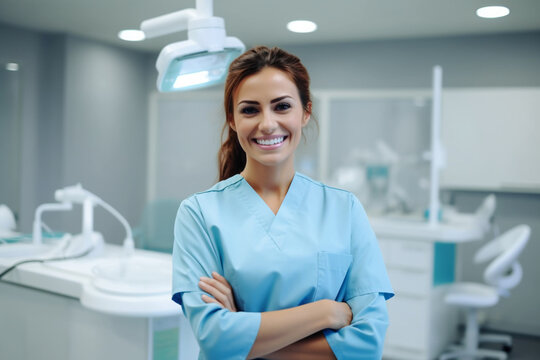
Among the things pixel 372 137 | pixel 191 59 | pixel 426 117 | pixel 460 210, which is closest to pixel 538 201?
pixel 460 210

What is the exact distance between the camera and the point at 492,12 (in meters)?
3.23

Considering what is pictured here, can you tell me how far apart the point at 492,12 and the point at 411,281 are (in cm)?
173

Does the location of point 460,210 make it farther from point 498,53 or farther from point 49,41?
point 49,41

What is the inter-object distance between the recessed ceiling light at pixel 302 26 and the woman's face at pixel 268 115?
2672 mm

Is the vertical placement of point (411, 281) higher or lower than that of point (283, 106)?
lower

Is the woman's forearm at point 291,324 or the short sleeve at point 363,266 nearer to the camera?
the woman's forearm at point 291,324

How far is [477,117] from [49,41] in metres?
3.50

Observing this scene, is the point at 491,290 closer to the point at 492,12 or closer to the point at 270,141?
the point at 492,12

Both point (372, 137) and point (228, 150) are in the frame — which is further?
point (372, 137)

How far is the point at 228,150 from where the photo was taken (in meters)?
1.29

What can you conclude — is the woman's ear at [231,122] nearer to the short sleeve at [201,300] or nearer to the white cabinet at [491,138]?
the short sleeve at [201,300]

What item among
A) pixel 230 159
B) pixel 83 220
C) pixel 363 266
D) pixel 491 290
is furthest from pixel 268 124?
pixel 491 290

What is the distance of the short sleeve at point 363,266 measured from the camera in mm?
1114

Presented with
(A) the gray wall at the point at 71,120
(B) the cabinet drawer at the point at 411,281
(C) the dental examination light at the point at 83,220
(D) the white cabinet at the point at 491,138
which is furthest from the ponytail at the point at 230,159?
(A) the gray wall at the point at 71,120
